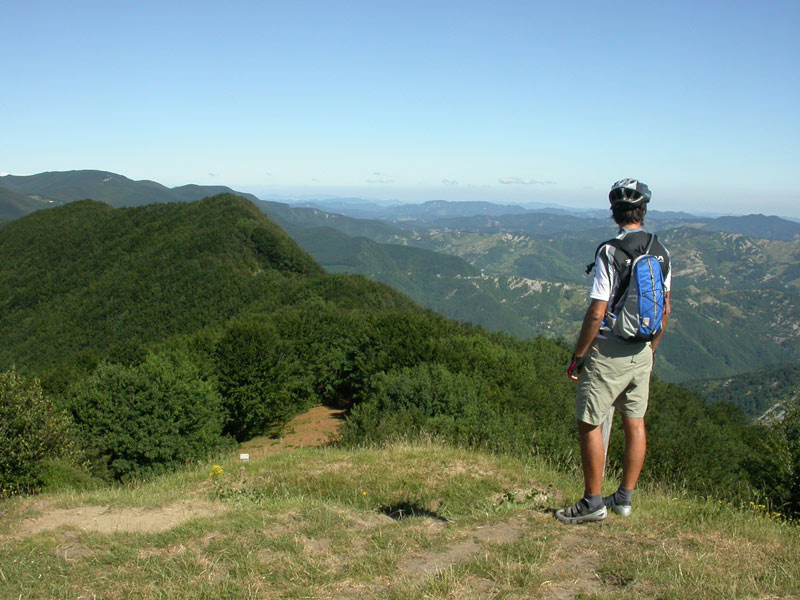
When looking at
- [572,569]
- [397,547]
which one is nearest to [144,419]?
[397,547]

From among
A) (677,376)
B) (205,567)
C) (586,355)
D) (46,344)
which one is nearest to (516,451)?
(586,355)

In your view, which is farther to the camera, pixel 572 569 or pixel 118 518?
pixel 118 518

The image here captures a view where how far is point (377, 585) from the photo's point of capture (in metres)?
3.54

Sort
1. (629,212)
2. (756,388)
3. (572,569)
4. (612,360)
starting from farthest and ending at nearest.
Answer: (756,388) < (629,212) < (612,360) < (572,569)

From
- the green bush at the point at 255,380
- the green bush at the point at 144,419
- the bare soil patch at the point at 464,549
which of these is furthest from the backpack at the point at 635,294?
the green bush at the point at 255,380

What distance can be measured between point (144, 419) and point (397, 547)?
17.2 m

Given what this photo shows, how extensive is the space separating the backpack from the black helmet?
39 centimetres

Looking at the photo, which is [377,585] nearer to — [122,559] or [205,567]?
[205,567]

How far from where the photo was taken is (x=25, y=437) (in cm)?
1173

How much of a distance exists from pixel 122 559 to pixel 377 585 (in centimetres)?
206

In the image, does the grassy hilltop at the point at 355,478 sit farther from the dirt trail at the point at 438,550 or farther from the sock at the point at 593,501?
the sock at the point at 593,501

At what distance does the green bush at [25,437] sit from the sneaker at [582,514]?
9062 millimetres

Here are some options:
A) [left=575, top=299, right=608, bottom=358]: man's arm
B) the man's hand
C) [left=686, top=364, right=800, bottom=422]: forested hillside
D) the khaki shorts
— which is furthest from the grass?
[left=686, top=364, right=800, bottom=422]: forested hillside

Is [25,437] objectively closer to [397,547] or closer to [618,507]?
[397,547]
